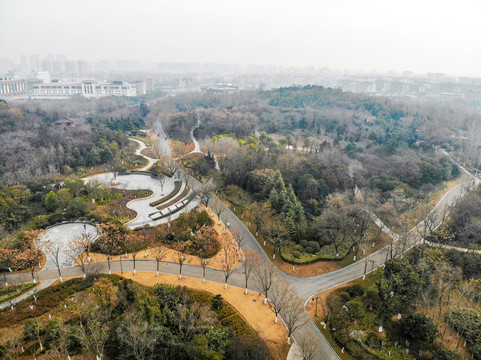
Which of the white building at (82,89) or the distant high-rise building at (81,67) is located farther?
the distant high-rise building at (81,67)

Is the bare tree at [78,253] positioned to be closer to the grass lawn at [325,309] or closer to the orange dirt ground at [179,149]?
the grass lawn at [325,309]

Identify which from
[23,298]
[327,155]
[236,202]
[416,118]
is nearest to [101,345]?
[23,298]

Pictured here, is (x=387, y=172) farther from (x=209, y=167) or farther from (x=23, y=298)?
(x=23, y=298)

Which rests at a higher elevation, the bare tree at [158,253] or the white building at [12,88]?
the white building at [12,88]

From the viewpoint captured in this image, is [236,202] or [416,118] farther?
[416,118]

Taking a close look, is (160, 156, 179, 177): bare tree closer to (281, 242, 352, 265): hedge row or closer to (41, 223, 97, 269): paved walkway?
(41, 223, 97, 269): paved walkway

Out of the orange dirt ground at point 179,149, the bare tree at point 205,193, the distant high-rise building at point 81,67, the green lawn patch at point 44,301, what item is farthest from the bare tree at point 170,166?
the distant high-rise building at point 81,67
